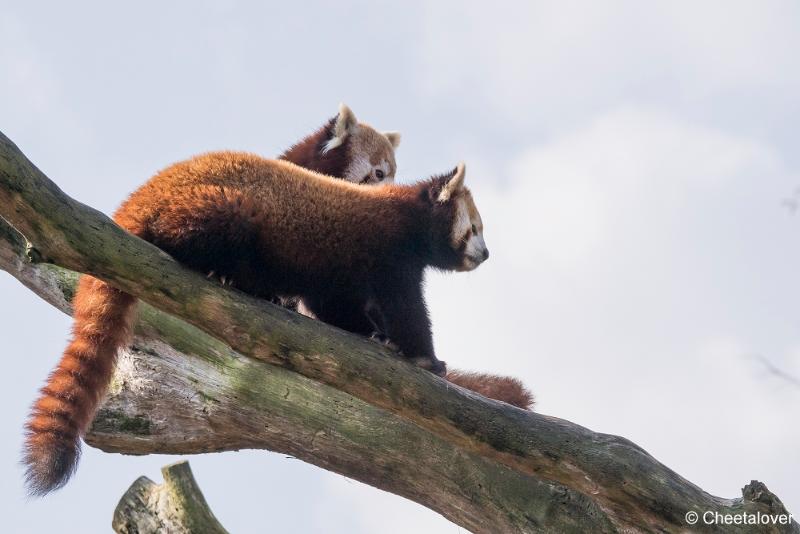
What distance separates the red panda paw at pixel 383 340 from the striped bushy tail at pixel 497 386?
92cm

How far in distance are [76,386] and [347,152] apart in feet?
15.0

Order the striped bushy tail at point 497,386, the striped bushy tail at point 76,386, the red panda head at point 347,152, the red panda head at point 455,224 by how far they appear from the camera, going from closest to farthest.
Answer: the striped bushy tail at point 76,386, the red panda head at point 455,224, the striped bushy tail at point 497,386, the red panda head at point 347,152

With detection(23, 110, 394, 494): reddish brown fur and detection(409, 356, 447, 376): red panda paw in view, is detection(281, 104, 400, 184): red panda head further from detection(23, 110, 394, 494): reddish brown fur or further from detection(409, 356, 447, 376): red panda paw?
detection(23, 110, 394, 494): reddish brown fur

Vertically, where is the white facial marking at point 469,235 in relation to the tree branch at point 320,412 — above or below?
above

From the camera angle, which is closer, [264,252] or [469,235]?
[264,252]

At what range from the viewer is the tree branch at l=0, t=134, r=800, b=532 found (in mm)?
4469

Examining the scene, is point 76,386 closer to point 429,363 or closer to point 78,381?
point 78,381

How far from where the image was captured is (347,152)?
874 cm

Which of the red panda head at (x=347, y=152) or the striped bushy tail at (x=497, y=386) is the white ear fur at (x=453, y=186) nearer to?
the striped bushy tail at (x=497, y=386)

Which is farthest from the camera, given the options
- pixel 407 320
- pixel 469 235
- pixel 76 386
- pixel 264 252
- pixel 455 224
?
pixel 469 235

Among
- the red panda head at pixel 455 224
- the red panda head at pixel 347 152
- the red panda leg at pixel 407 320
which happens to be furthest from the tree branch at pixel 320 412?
the red panda head at pixel 347 152

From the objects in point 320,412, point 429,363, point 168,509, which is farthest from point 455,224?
point 168,509

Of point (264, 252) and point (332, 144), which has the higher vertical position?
point (332, 144)

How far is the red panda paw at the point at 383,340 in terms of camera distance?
17.8 ft
